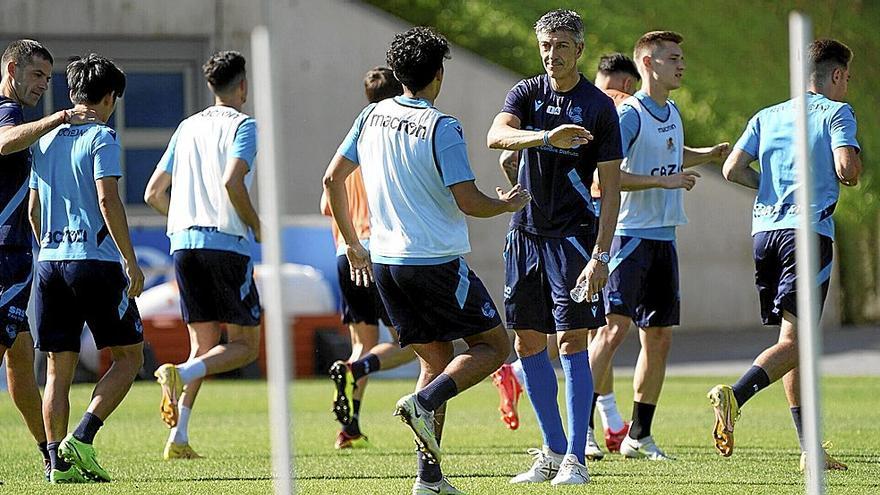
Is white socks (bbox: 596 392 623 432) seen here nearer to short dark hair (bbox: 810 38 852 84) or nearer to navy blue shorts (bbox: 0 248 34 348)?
short dark hair (bbox: 810 38 852 84)

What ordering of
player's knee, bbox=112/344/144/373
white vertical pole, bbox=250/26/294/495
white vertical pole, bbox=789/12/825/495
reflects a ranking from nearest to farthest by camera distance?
white vertical pole, bbox=250/26/294/495
white vertical pole, bbox=789/12/825/495
player's knee, bbox=112/344/144/373

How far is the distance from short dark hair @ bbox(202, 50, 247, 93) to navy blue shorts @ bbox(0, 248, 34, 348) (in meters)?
1.77

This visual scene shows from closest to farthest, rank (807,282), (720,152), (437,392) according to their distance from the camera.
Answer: (807,282) → (437,392) → (720,152)

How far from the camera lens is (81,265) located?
26.9 feet

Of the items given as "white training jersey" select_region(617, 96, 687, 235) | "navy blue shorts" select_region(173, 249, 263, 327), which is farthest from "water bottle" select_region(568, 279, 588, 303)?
"navy blue shorts" select_region(173, 249, 263, 327)

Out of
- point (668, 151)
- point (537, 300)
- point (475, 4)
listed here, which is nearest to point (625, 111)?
point (668, 151)

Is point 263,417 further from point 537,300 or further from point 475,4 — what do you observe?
point 475,4

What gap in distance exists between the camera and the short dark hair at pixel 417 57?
721cm

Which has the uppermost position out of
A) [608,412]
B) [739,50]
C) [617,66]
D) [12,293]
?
[739,50]

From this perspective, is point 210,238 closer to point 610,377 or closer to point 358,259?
point 358,259

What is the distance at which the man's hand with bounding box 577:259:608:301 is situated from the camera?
7.55 metres

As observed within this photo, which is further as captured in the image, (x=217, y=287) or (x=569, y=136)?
(x=217, y=287)

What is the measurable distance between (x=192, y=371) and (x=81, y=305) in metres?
1.18

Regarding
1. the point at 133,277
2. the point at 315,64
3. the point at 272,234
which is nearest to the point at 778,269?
the point at 133,277
